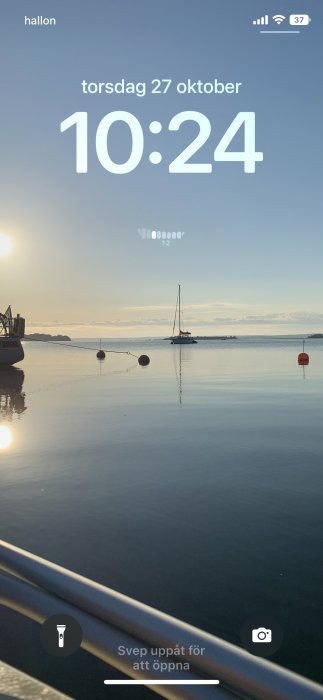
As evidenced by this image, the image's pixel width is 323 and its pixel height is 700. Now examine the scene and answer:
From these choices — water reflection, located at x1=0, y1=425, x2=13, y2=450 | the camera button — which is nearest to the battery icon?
the camera button

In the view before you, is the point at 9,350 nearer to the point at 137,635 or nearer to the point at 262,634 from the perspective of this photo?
the point at 262,634

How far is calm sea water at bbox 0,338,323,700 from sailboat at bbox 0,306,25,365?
4942 centimetres

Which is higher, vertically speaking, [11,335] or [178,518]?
[11,335]

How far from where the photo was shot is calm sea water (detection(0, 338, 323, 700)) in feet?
22.1

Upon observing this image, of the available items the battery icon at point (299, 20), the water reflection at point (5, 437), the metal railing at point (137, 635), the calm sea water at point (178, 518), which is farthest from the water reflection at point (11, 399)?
the metal railing at point (137, 635)

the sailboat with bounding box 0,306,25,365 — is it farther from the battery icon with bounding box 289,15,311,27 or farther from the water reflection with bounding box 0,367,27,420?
the battery icon with bounding box 289,15,311,27

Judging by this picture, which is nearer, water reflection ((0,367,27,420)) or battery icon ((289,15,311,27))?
battery icon ((289,15,311,27))

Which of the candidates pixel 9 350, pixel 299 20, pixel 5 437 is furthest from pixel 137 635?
pixel 9 350

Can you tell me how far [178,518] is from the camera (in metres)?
11.1

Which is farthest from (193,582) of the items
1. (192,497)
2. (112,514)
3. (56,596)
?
(56,596)

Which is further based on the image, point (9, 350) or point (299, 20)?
point (9, 350)

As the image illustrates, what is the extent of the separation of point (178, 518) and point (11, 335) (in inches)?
2709

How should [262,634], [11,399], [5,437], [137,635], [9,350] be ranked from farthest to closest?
[9,350] < [11,399] < [5,437] < [262,634] < [137,635]

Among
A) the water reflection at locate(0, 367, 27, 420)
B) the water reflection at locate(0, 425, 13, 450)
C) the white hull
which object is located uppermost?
the white hull
